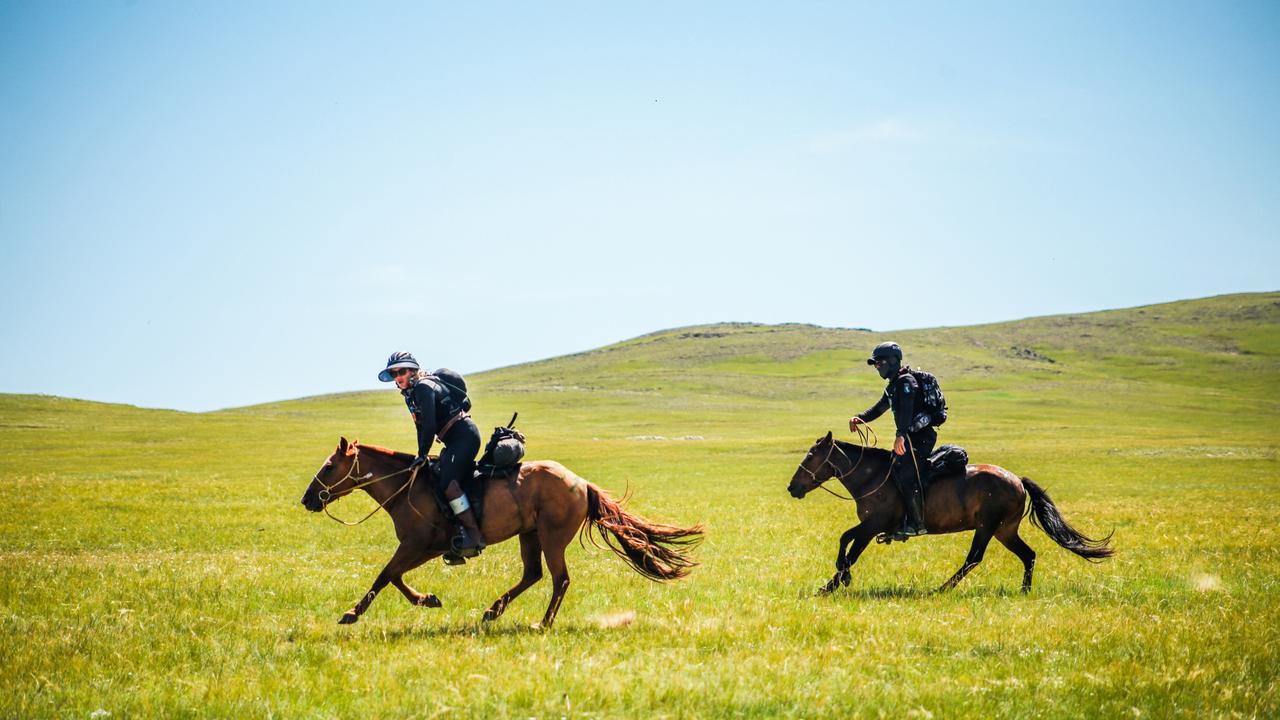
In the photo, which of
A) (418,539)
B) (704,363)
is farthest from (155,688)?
(704,363)

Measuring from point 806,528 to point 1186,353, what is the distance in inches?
6223

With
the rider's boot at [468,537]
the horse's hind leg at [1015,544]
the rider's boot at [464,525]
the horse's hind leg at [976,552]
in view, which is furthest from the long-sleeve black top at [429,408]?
the horse's hind leg at [1015,544]

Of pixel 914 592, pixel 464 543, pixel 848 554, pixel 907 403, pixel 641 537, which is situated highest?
pixel 907 403

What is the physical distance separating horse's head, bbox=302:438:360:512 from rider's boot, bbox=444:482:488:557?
3.89 feet

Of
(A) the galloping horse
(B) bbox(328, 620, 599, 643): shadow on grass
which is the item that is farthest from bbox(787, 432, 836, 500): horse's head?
(B) bbox(328, 620, 599, 643): shadow on grass

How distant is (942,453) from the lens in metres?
12.4

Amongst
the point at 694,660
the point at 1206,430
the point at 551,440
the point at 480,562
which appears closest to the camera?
the point at 694,660

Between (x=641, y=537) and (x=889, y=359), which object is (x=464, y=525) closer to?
(x=641, y=537)

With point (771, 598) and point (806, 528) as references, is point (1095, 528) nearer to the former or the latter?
point (806, 528)

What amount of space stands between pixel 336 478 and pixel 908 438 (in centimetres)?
762

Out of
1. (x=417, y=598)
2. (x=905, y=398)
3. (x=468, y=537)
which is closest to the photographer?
(x=468, y=537)

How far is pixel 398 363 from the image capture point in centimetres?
1014

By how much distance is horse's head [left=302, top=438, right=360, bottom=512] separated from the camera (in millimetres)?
9984

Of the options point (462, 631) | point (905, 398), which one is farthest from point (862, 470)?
point (462, 631)
